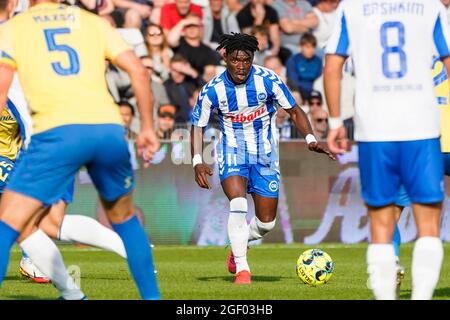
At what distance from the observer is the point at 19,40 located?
790 cm

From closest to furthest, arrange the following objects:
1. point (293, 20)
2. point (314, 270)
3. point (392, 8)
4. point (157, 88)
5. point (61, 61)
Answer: point (61, 61) < point (392, 8) < point (314, 270) < point (157, 88) < point (293, 20)

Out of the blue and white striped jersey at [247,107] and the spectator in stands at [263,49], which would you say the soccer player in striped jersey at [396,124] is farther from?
the spectator in stands at [263,49]

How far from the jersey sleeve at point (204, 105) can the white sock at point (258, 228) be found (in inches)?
47.6

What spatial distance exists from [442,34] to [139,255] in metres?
2.48

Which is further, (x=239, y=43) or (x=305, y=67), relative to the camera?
(x=305, y=67)

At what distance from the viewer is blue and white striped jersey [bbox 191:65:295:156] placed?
1239cm

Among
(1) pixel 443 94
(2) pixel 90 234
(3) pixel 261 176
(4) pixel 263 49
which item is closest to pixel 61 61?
(2) pixel 90 234

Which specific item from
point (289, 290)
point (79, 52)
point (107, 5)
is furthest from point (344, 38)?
point (107, 5)

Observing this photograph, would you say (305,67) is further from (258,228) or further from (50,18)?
(50,18)

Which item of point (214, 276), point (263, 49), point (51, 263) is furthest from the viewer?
point (263, 49)

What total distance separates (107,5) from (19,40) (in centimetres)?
1159

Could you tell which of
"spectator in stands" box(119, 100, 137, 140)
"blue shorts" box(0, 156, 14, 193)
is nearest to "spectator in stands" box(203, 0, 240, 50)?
"spectator in stands" box(119, 100, 137, 140)

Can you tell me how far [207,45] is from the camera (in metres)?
19.5

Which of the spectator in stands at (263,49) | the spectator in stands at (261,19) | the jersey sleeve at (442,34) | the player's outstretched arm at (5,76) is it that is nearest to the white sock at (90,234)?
the player's outstretched arm at (5,76)
